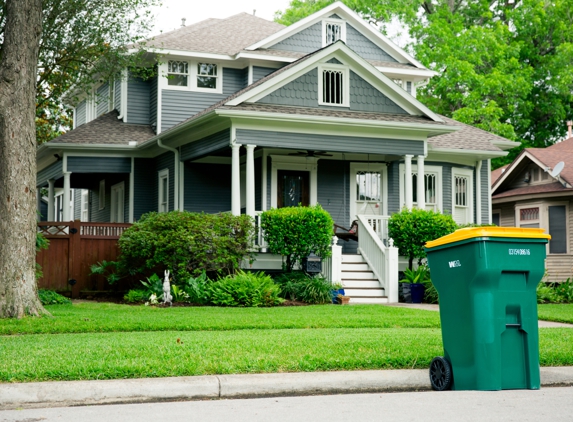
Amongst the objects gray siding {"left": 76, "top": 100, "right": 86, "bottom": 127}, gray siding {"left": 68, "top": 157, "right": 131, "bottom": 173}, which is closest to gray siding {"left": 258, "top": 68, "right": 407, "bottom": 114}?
gray siding {"left": 68, "top": 157, "right": 131, "bottom": 173}

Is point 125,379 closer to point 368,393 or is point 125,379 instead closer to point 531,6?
point 368,393

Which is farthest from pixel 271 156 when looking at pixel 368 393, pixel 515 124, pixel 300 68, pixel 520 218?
pixel 515 124

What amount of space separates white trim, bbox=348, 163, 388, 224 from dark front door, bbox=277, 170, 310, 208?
136 centimetres

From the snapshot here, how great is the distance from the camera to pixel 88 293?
1730cm

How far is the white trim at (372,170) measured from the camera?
21.5m

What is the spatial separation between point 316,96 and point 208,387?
13.0 metres

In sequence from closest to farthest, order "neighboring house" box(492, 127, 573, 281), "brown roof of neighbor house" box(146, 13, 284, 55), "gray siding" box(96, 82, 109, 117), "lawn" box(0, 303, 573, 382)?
"lawn" box(0, 303, 573, 382)
"brown roof of neighbor house" box(146, 13, 284, 55)
"neighboring house" box(492, 127, 573, 281)
"gray siding" box(96, 82, 109, 117)

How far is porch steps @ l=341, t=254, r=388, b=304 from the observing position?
16.9m

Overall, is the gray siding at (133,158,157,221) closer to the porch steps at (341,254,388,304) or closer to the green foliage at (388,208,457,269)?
the porch steps at (341,254,388,304)

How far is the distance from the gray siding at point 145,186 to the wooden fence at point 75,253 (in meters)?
5.20

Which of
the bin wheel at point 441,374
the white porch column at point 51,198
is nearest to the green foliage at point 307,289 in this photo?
the bin wheel at point 441,374

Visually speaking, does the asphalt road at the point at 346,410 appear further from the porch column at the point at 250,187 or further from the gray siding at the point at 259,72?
the gray siding at the point at 259,72

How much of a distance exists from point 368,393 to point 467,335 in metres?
1.09

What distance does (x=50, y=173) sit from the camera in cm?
2386
